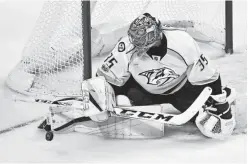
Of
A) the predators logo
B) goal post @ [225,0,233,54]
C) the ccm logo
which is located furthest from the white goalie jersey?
goal post @ [225,0,233,54]

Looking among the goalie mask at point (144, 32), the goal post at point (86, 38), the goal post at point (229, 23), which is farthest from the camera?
the goal post at point (229, 23)

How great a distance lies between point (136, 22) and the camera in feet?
5.64

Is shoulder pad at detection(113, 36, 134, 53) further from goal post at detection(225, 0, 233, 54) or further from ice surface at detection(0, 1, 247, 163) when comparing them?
goal post at detection(225, 0, 233, 54)

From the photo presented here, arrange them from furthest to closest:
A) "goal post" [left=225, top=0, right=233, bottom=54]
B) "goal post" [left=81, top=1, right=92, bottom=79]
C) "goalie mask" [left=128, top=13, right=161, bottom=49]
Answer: "goal post" [left=225, top=0, right=233, bottom=54] < "goal post" [left=81, top=1, right=92, bottom=79] < "goalie mask" [left=128, top=13, right=161, bottom=49]

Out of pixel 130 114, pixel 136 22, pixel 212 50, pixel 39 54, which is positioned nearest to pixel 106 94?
pixel 130 114

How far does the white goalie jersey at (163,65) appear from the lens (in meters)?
1.72

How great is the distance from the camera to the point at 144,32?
1692mm

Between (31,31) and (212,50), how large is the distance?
0.60 meters

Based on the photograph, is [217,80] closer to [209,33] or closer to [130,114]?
[130,114]

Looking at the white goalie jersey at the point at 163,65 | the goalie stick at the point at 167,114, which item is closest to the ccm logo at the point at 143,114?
the goalie stick at the point at 167,114

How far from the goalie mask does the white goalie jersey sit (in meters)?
0.03

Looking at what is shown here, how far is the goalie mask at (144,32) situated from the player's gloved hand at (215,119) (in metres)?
0.24

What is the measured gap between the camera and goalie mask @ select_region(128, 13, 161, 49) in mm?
1696

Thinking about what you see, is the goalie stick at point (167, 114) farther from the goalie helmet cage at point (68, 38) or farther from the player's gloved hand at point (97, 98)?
the goalie helmet cage at point (68, 38)
